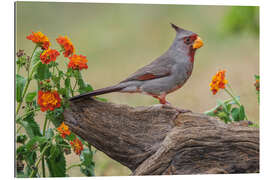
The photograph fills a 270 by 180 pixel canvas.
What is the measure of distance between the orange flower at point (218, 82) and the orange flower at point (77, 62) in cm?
153

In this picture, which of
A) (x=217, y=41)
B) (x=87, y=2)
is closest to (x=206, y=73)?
(x=217, y=41)

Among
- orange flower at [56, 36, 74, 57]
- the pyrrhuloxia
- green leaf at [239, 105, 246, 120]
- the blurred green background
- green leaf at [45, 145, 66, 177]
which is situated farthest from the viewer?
green leaf at [239, 105, 246, 120]

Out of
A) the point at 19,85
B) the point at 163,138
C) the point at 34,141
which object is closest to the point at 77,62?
the point at 19,85

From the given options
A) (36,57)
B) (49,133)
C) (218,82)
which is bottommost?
(49,133)

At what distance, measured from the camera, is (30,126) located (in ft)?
13.9

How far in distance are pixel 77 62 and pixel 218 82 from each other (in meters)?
1.68

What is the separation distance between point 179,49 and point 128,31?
67cm

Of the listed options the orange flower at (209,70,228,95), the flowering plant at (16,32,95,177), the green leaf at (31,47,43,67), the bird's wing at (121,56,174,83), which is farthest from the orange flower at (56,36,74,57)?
the orange flower at (209,70,228,95)

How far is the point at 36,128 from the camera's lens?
168 inches

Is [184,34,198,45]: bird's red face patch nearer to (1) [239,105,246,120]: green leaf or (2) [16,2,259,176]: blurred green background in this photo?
(2) [16,2,259,176]: blurred green background

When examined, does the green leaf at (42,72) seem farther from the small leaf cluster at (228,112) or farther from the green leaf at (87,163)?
the small leaf cluster at (228,112)

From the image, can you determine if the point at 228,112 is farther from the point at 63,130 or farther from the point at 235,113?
the point at 63,130

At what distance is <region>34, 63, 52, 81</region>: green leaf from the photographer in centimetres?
423

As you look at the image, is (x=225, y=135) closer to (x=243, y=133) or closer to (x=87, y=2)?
(x=243, y=133)
